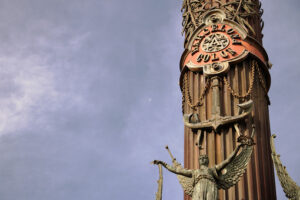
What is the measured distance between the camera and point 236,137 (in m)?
22.9

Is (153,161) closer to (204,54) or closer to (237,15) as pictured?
(204,54)

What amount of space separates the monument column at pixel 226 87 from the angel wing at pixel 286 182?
1.40 metres

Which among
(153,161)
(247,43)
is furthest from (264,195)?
(247,43)

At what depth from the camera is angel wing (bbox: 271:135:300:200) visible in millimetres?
19861

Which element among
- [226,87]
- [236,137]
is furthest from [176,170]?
[226,87]

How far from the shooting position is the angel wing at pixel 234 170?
1938cm

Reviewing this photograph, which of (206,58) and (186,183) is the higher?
(206,58)

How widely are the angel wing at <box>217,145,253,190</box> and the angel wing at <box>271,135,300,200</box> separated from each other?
1735mm

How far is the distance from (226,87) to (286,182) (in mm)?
5351

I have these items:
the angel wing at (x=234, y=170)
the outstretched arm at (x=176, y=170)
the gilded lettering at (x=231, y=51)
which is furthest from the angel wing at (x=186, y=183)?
the gilded lettering at (x=231, y=51)

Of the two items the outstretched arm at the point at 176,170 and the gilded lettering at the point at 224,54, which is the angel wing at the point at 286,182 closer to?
the outstretched arm at the point at 176,170

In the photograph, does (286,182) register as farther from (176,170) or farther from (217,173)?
(176,170)

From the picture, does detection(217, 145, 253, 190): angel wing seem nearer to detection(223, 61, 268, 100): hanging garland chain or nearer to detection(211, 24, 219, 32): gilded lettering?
detection(223, 61, 268, 100): hanging garland chain

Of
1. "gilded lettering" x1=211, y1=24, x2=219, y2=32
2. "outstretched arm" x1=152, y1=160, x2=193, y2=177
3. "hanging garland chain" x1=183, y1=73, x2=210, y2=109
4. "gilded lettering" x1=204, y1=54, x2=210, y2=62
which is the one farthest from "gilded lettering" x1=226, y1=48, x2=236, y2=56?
A: "outstretched arm" x1=152, y1=160, x2=193, y2=177
